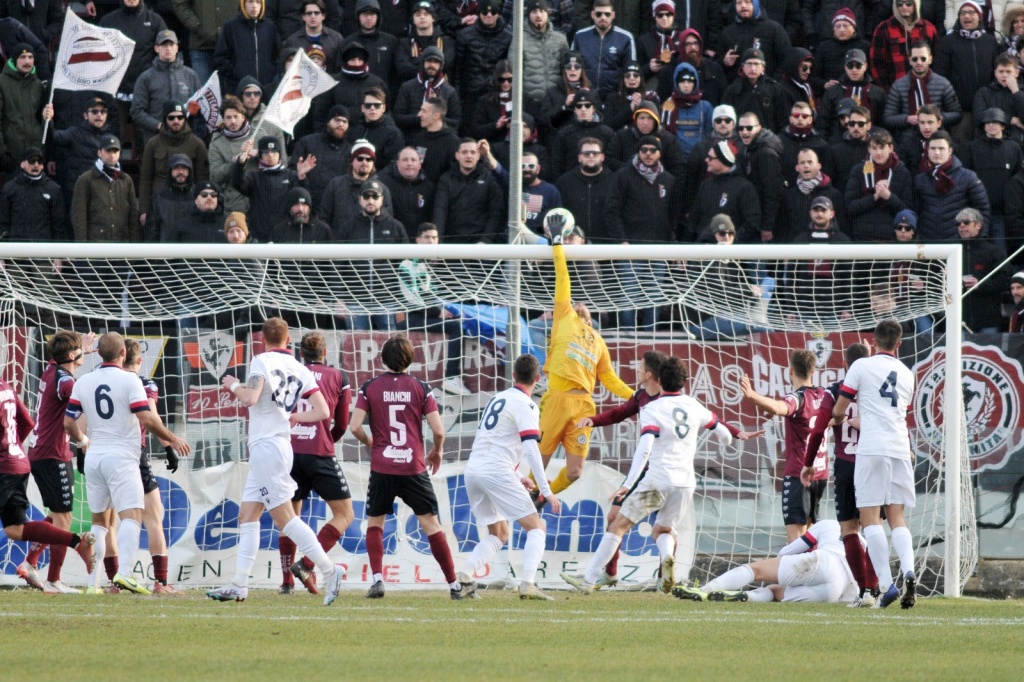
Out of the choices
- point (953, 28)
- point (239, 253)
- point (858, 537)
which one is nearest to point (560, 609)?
point (858, 537)

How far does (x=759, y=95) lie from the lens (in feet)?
47.9

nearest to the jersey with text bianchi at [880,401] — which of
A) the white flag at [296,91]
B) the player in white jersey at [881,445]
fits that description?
the player in white jersey at [881,445]

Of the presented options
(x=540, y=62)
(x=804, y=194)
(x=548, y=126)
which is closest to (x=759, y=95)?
(x=804, y=194)

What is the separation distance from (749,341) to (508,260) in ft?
7.42

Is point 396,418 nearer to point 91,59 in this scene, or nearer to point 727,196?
point 727,196

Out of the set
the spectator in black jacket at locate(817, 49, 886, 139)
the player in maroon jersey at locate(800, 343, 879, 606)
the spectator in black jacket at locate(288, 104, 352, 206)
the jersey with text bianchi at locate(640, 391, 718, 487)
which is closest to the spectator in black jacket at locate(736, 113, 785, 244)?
the spectator in black jacket at locate(817, 49, 886, 139)

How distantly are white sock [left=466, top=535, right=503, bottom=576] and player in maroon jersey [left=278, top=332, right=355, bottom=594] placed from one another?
1.04 metres

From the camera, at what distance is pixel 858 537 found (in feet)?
33.5

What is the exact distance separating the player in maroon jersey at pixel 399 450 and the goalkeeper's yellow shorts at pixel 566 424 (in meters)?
1.51

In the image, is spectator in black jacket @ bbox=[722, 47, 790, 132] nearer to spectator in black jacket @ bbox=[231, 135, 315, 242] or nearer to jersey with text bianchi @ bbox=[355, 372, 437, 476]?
spectator in black jacket @ bbox=[231, 135, 315, 242]

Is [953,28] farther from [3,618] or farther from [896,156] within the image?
[3,618]

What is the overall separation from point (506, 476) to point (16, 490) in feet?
11.5

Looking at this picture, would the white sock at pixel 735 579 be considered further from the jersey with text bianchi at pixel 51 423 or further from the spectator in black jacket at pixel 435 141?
the spectator in black jacket at pixel 435 141

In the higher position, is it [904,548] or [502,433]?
[502,433]
